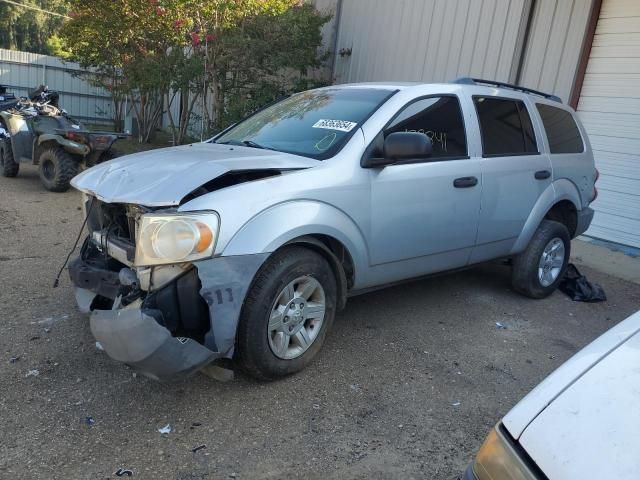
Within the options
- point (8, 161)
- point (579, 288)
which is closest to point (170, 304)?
point (579, 288)

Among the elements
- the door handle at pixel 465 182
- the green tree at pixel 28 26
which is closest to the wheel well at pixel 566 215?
the door handle at pixel 465 182

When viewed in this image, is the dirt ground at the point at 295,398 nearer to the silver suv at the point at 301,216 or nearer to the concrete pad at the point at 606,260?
the silver suv at the point at 301,216

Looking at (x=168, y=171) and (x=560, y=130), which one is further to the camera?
(x=560, y=130)

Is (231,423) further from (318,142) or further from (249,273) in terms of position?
(318,142)

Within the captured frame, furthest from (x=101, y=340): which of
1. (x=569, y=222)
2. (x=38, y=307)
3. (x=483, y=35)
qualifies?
(x=483, y=35)

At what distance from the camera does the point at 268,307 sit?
10.8 ft

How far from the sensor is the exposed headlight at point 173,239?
3.03 meters

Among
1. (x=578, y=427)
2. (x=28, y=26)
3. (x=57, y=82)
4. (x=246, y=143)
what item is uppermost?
(x=28, y=26)

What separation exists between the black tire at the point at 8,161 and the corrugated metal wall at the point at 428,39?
6.35m

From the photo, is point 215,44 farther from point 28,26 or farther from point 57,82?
point 28,26

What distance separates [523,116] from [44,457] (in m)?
4.51

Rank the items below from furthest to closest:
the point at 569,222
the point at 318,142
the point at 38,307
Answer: the point at 569,222, the point at 38,307, the point at 318,142

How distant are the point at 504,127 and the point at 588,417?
3.68 m

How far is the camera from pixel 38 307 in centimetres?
440
